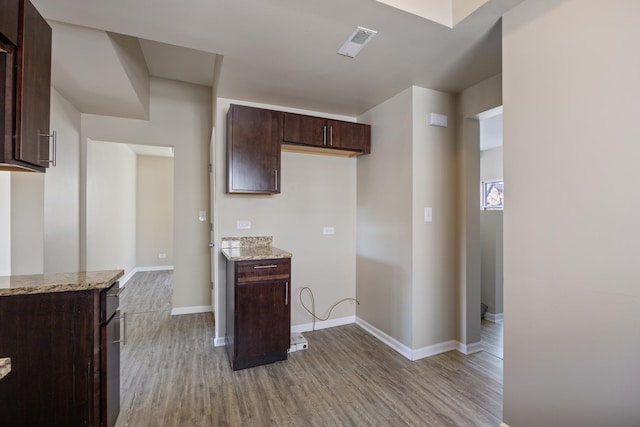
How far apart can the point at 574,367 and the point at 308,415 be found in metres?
1.54

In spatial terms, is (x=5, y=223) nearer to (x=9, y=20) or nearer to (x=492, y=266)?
(x=9, y=20)

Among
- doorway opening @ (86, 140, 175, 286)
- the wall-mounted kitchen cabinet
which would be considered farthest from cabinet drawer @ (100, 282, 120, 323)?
doorway opening @ (86, 140, 175, 286)

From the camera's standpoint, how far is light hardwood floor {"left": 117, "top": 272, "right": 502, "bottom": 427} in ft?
6.39

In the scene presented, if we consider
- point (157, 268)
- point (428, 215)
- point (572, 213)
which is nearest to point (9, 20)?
point (572, 213)

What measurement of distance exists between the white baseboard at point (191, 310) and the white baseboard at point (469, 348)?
316 centimetres

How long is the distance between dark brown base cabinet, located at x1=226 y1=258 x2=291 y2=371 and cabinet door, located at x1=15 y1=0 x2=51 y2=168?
1.46 metres

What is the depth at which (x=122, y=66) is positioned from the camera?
8.37 ft

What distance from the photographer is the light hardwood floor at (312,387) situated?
1.95m

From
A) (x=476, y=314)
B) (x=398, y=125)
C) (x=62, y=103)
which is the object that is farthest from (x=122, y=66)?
(x=476, y=314)

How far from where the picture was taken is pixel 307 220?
3.46 m

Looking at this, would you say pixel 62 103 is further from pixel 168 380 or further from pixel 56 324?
pixel 168 380

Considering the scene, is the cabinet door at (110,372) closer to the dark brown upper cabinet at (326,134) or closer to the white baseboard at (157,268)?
the dark brown upper cabinet at (326,134)

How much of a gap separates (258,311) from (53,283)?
142 centimetres

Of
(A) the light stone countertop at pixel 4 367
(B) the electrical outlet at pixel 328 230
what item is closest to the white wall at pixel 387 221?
(B) the electrical outlet at pixel 328 230
